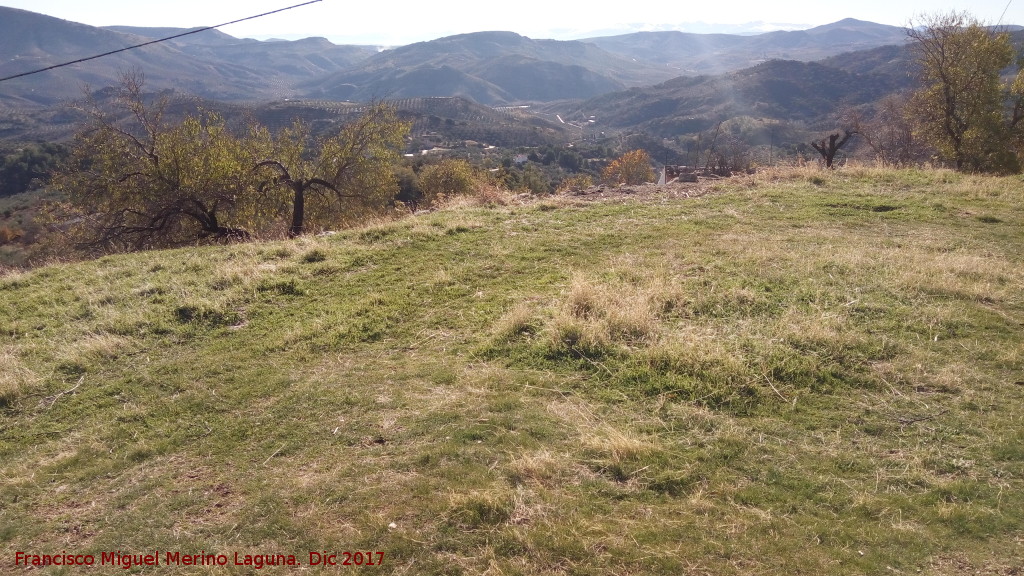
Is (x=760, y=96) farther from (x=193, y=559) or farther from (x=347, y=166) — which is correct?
(x=193, y=559)

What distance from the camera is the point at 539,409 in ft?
15.6

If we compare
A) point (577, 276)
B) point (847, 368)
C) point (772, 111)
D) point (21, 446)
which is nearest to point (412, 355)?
point (577, 276)

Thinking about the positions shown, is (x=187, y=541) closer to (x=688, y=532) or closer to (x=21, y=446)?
(x=21, y=446)

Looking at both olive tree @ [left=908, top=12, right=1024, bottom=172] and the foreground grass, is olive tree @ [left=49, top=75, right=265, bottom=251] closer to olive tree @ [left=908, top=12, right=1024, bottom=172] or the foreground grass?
the foreground grass

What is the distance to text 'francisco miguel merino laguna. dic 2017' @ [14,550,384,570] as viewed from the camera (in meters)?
3.26

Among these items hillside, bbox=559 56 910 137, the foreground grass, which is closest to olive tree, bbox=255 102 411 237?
the foreground grass

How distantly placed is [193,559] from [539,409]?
8.80 ft

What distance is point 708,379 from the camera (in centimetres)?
500

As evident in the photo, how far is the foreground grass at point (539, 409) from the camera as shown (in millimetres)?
3350

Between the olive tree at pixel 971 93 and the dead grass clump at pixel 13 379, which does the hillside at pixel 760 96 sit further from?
the dead grass clump at pixel 13 379

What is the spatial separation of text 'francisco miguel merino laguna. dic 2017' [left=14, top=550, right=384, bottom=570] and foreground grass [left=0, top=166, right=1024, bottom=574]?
6cm

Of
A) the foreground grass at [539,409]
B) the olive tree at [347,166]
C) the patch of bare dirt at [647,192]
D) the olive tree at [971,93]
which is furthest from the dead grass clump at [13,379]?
the olive tree at [971,93]

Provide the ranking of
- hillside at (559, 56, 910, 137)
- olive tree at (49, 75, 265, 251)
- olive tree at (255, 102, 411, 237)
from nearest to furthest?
olive tree at (49, 75, 265, 251)
olive tree at (255, 102, 411, 237)
hillside at (559, 56, 910, 137)

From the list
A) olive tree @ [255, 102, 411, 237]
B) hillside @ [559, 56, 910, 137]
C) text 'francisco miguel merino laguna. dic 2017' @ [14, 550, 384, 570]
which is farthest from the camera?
hillside @ [559, 56, 910, 137]
